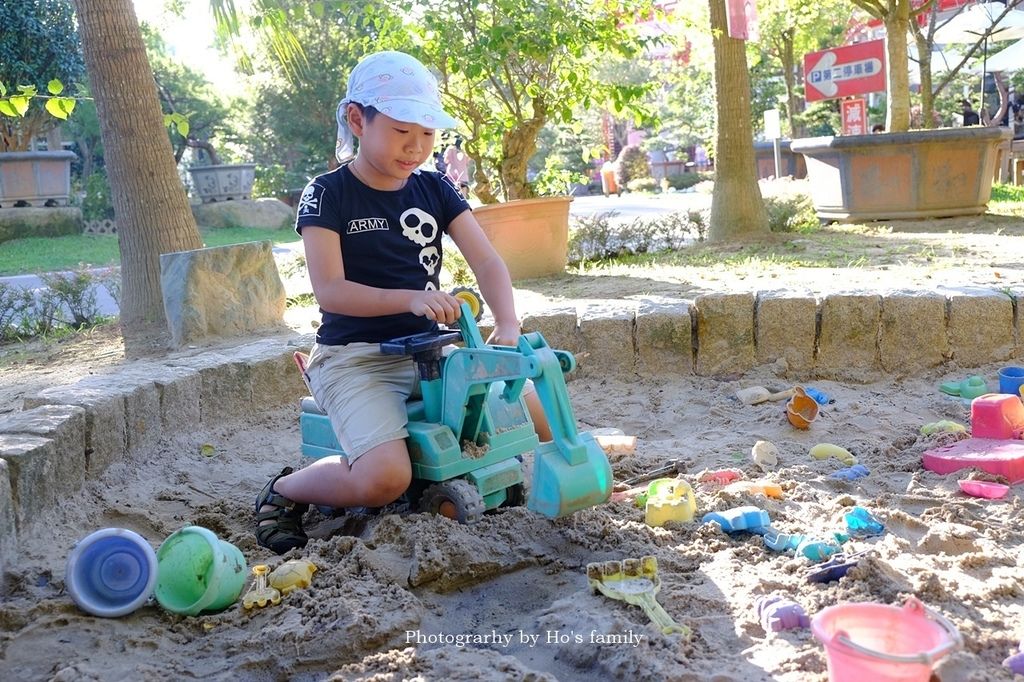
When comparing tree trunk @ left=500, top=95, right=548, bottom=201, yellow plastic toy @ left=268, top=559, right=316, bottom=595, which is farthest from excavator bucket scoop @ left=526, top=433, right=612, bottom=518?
tree trunk @ left=500, top=95, right=548, bottom=201

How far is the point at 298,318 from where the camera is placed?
4.75 m

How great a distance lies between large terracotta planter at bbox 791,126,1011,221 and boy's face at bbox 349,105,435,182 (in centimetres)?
618

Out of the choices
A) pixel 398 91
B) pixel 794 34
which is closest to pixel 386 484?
pixel 398 91

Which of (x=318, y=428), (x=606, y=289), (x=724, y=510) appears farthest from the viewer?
(x=606, y=289)

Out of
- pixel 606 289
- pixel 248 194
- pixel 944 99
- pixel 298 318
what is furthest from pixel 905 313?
pixel 944 99

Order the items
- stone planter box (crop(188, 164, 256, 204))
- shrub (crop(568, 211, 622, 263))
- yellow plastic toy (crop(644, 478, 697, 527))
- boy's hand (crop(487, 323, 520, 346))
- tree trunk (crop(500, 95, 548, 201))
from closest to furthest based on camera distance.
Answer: yellow plastic toy (crop(644, 478, 697, 527)), boy's hand (crop(487, 323, 520, 346)), tree trunk (crop(500, 95, 548, 201)), shrub (crop(568, 211, 622, 263)), stone planter box (crop(188, 164, 256, 204))

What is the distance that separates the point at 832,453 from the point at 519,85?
3804 mm

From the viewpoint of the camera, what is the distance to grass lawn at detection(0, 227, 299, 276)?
10.8m

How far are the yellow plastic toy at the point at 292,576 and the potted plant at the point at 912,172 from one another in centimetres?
687

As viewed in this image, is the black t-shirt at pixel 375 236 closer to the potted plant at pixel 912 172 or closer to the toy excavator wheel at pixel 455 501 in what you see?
the toy excavator wheel at pixel 455 501

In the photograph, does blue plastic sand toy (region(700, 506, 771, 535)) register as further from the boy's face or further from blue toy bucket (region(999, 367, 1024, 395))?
blue toy bucket (region(999, 367, 1024, 395))

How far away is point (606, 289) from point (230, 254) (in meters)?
1.87

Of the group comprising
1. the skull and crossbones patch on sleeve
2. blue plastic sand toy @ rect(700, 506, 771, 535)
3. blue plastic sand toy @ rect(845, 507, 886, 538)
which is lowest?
blue plastic sand toy @ rect(845, 507, 886, 538)

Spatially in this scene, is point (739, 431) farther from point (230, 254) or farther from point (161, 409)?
point (230, 254)
